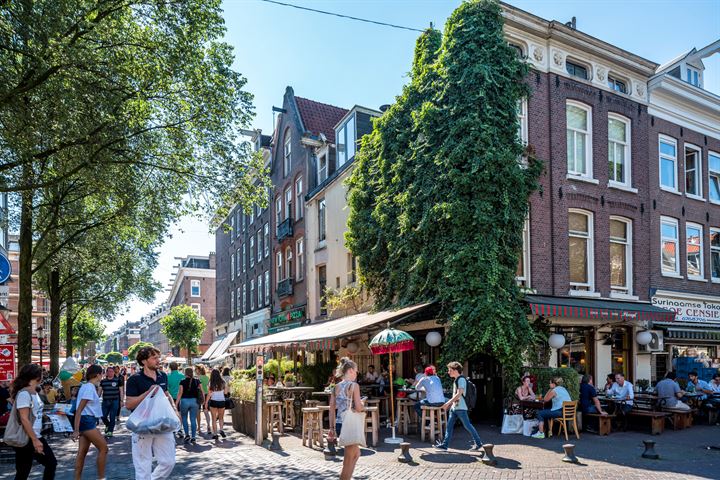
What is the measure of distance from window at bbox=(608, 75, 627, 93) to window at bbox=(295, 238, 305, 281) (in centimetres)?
1418

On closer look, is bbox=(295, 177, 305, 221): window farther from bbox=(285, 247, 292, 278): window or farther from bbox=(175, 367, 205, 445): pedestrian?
bbox=(175, 367, 205, 445): pedestrian

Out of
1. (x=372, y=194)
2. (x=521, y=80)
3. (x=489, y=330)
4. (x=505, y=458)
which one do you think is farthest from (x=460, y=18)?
(x=505, y=458)

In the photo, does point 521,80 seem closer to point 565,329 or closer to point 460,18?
point 460,18

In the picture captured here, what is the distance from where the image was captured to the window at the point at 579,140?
18594mm

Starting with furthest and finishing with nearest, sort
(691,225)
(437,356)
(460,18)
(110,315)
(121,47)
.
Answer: (110,315), (691,225), (437,356), (460,18), (121,47)

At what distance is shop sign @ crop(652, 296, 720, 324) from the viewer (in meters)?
20.4

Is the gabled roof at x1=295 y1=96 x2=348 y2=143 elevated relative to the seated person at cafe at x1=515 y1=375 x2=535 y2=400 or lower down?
elevated

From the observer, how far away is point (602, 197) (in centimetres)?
1886

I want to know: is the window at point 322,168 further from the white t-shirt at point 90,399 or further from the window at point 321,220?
the white t-shirt at point 90,399

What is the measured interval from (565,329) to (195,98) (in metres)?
11.8

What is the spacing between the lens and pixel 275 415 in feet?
47.6

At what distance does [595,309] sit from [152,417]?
12639mm

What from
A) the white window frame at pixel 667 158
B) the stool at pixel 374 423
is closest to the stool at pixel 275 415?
the stool at pixel 374 423

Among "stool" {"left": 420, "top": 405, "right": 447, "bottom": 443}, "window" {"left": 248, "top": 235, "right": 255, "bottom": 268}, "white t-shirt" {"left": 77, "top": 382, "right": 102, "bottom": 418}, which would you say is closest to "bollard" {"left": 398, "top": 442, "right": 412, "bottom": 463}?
"stool" {"left": 420, "top": 405, "right": 447, "bottom": 443}
